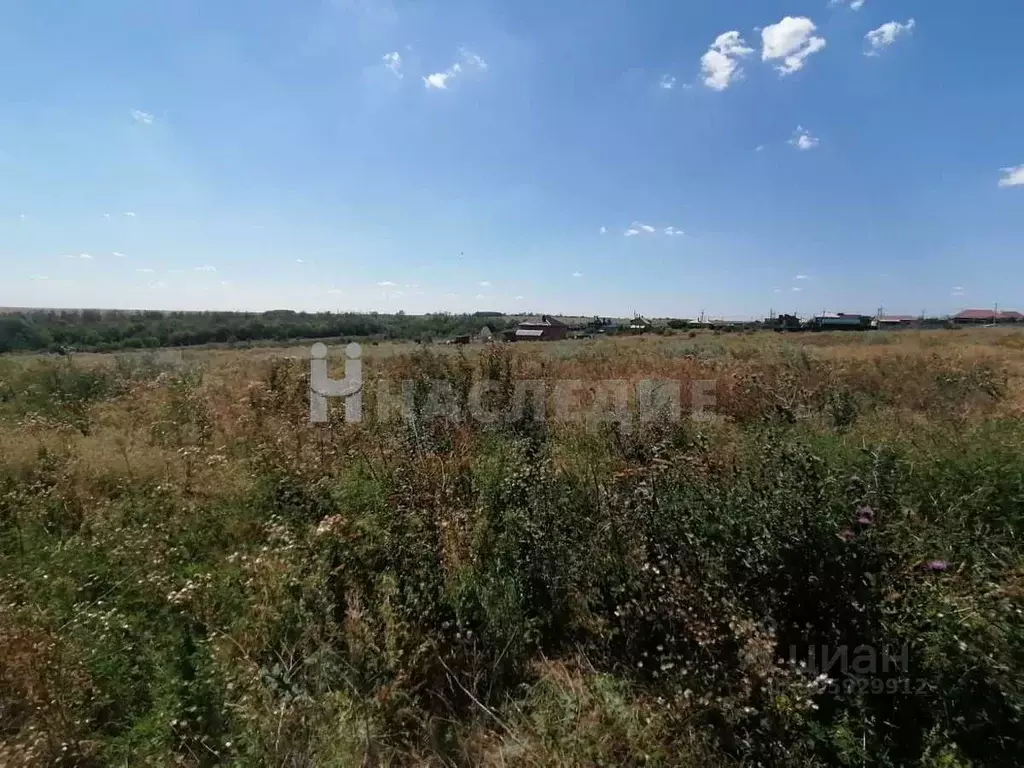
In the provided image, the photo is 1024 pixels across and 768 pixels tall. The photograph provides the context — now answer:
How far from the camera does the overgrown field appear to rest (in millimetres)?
2021

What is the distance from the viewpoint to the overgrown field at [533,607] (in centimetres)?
202

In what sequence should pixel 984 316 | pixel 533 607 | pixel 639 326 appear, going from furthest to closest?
1. pixel 984 316
2. pixel 639 326
3. pixel 533 607

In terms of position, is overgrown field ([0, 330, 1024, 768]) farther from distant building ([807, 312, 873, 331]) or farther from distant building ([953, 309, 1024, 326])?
distant building ([953, 309, 1024, 326])

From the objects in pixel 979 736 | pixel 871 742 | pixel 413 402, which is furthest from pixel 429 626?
pixel 413 402

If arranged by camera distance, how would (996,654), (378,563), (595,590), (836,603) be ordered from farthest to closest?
(378,563), (595,590), (836,603), (996,654)

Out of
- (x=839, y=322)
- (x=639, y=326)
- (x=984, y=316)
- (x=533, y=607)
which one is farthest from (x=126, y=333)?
(x=984, y=316)

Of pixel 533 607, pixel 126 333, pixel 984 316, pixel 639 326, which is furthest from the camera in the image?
pixel 984 316

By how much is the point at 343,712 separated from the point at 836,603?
2331mm

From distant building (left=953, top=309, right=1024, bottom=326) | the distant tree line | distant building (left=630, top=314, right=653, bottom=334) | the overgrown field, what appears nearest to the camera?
the overgrown field

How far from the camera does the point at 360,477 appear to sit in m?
4.01

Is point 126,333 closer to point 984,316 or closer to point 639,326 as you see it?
point 639,326

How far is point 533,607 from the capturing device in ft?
9.09

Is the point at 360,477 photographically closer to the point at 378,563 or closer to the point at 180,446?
the point at 378,563

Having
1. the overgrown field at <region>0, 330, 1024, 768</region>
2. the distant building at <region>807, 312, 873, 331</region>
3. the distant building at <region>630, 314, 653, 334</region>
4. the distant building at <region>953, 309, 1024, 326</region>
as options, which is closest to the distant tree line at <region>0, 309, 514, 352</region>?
the overgrown field at <region>0, 330, 1024, 768</region>
